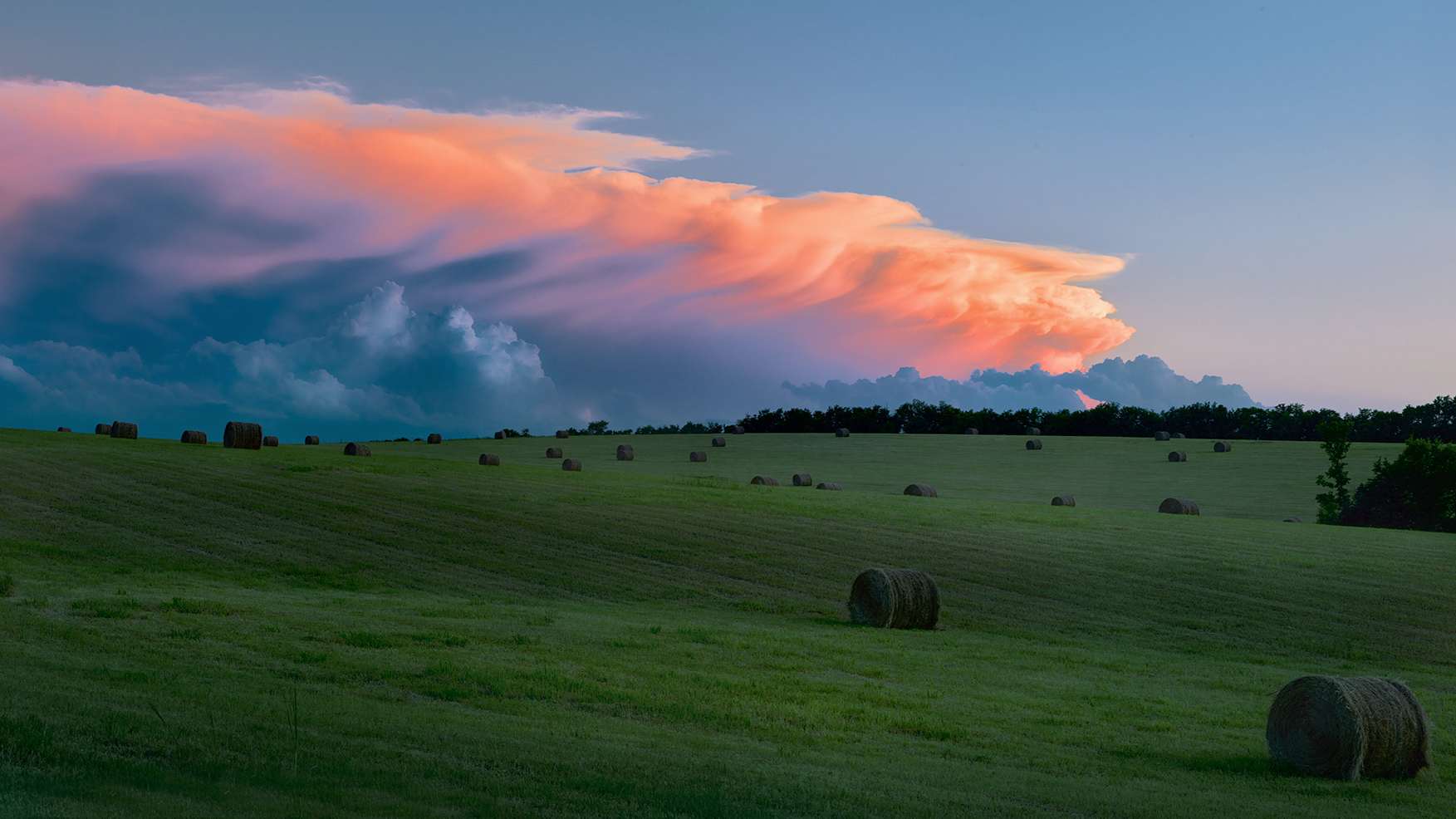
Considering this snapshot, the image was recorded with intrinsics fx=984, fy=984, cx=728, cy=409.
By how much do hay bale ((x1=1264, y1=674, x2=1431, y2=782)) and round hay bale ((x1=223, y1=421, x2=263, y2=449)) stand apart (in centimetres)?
4356

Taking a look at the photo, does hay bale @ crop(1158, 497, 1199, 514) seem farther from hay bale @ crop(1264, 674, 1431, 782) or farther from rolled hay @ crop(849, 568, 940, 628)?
hay bale @ crop(1264, 674, 1431, 782)

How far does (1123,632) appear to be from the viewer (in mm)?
22969

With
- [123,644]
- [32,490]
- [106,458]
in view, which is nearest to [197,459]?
[106,458]

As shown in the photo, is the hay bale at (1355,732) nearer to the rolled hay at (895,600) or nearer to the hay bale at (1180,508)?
the rolled hay at (895,600)

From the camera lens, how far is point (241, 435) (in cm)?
4456

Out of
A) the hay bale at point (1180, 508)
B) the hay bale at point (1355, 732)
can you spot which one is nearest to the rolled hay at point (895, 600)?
the hay bale at point (1355, 732)

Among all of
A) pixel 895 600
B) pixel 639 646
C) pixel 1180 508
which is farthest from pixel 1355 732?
pixel 1180 508

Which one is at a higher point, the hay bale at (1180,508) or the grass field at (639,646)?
the hay bale at (1180,508)

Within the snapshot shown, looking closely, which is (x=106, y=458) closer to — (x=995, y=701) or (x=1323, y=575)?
(x=995, y=701)

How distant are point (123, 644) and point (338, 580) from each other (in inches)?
392

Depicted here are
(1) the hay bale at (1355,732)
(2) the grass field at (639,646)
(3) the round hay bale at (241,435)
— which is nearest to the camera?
(2) the grass field at (639,646)

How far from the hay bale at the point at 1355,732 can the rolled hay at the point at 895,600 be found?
10.4 meters

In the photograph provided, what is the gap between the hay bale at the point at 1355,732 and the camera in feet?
37.6

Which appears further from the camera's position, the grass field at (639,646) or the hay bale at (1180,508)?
the hay bale at (1180,508)
